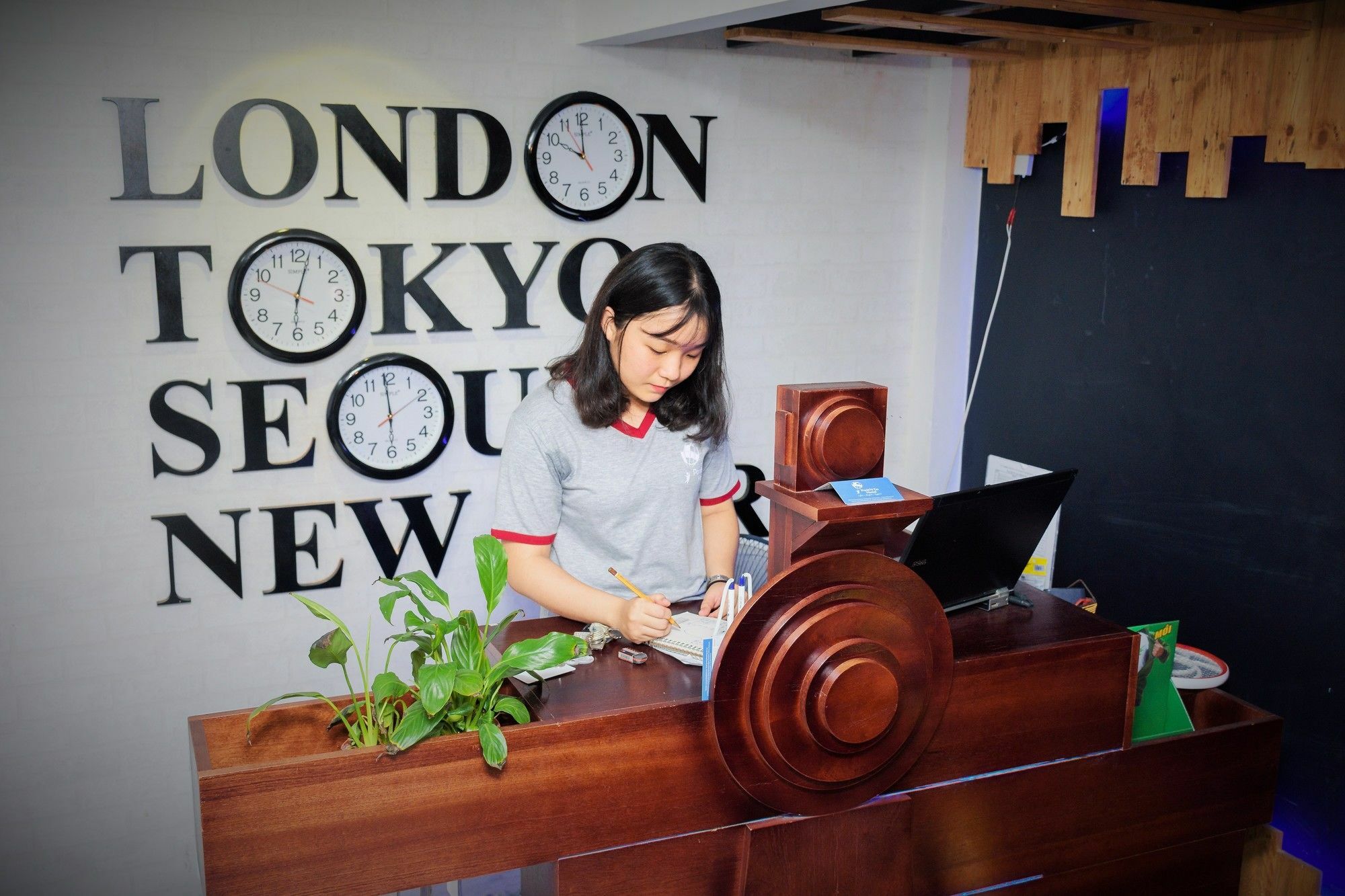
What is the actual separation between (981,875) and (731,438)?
229 cm

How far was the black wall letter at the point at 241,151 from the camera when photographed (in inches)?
128

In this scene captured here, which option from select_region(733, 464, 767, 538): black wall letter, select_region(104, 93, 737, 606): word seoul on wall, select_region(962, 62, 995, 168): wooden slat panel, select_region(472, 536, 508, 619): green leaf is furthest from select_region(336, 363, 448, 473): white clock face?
select_region(962, 62, 995, 168): wooden slat panel

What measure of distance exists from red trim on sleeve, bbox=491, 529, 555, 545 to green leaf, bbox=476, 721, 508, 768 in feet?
2.35

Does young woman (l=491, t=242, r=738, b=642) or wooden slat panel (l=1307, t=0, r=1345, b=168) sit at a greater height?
wooden slat panel (l=1307, t=0, r=1345, b=168)

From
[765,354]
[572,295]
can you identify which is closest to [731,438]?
[765,354]

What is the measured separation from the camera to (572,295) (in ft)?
12.4

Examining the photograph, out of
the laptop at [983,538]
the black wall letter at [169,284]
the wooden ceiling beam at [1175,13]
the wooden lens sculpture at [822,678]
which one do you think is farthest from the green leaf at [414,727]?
the black wall letter at [169,284]

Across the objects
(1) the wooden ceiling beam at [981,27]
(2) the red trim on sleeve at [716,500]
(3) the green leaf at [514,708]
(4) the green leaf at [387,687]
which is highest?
(1) the wooden ceiling beam at [981,27]

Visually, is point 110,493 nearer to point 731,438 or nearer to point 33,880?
point 33,880

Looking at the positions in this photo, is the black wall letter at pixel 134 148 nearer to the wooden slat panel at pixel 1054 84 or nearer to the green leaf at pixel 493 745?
the green leaf at pixel 493 745

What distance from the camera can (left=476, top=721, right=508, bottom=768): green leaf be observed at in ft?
5.15

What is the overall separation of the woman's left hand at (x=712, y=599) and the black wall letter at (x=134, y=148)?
6.71 feet

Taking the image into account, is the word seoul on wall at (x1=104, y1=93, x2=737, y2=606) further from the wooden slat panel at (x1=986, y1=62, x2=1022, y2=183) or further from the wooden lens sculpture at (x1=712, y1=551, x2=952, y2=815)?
the wooden lens sculpture at (x1=712, y1=551, x2=952, y2=815)

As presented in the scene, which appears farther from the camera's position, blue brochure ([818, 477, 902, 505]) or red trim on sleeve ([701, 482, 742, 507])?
red trim on sleeve ([701, 482, 742, 507])
